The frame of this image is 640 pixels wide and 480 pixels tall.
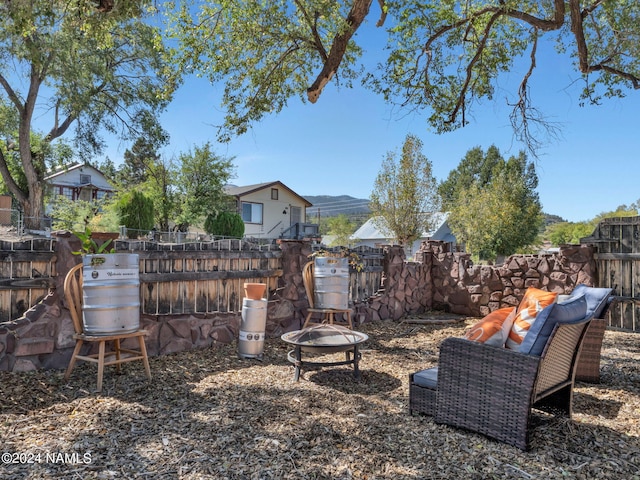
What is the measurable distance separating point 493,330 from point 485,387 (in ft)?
1.17

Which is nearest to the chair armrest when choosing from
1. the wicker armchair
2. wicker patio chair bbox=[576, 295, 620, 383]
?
the wicker armchair

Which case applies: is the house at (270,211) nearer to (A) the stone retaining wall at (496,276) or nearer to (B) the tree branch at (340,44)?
(A) the stone retaining wall at (496,276)

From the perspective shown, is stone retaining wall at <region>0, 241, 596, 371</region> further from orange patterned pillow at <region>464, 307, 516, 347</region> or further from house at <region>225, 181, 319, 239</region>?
house at <region>225, 181, 319, 239</region>

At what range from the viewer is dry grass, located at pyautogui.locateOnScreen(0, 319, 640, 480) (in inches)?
88.5

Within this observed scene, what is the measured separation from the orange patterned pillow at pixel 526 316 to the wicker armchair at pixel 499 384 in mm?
175

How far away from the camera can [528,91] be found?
7062 mm

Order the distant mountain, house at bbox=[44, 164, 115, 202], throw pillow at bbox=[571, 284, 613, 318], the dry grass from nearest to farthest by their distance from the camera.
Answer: the dry grass, throw pillow at bbox=[571, 284, 613, 318], house at bbox=[44, 164, 115, 202], the distant mountain

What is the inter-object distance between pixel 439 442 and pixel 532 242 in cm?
2600

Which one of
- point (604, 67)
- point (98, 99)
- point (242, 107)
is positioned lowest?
point (242, 107)

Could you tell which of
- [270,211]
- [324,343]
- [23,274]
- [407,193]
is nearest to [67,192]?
[270,211]

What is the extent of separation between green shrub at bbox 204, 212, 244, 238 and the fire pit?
14.4 m

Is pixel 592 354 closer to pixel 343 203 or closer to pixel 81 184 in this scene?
pixel 81 184

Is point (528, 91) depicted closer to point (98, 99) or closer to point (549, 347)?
point (549, 347)

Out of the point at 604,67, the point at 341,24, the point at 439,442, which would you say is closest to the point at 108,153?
the point at 341,24
